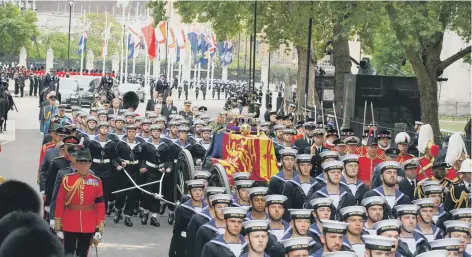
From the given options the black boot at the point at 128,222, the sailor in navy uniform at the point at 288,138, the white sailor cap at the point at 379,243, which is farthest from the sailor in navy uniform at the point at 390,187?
the black boot at the point at 128,222

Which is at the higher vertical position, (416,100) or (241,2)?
(241,2)

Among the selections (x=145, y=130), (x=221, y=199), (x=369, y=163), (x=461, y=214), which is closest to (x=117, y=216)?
(x=145, y=130)

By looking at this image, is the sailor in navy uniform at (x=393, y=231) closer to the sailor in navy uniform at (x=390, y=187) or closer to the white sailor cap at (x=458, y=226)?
the white sailor cap at (x=458, y=226)

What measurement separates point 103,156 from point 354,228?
8.66 meters

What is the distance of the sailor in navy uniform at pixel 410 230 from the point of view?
11938 millimetres

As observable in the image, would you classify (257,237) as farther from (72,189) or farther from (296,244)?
(72,189)

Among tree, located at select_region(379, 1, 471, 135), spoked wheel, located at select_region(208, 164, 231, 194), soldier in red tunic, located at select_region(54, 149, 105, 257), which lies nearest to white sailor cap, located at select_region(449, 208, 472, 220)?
soldier in red tunic, located at select_region(54, 149, 105, 257)

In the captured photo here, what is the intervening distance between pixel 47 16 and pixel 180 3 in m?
110

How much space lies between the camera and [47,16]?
154m

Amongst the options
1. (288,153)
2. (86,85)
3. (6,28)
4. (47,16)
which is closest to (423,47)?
(288,153)

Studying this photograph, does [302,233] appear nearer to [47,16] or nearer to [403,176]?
[403,176]

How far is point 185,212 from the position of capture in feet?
44.4

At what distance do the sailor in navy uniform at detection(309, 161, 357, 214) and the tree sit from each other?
13.2 metres

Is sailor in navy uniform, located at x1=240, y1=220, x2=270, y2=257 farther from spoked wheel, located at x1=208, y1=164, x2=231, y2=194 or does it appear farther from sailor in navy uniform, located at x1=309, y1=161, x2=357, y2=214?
spoked wheel, located at x1=208, y1=164, x2=231, y2=194
